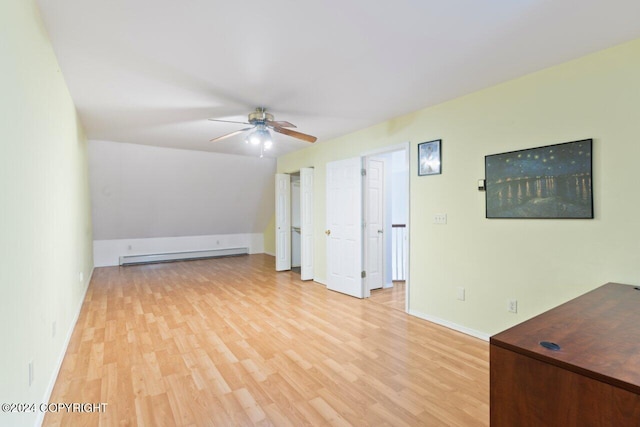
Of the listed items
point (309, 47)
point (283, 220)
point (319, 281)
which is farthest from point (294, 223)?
point (309, 47)

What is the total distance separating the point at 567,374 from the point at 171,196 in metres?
7.09

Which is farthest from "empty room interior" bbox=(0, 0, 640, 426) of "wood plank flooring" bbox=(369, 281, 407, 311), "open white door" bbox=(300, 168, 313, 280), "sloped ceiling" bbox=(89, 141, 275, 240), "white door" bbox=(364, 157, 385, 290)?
"sloped ceiling" bbox=(89, 141, 275, 240)

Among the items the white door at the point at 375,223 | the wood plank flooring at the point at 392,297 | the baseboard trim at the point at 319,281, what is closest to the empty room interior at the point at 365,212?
the wood plank flooring at the point at 392,297

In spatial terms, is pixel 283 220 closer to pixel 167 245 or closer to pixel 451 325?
pixel 167 245

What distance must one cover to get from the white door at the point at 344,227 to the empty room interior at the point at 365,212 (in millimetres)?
105

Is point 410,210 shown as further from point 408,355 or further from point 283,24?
point 283,24

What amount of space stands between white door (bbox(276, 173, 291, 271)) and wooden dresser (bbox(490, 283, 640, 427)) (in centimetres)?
511

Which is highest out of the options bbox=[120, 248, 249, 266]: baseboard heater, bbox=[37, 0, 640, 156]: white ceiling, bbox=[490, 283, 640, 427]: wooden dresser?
bbox=[37, 0, 640, 156]: white ceiling

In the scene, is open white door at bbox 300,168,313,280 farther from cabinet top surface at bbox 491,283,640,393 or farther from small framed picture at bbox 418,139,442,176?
cabinet top surface at bbox 491,283,640,393

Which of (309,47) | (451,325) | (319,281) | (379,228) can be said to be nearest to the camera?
(309,47)

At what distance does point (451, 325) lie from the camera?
10.7 feet

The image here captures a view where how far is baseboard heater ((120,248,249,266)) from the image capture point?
23.1 feet

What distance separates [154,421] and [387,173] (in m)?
4.27

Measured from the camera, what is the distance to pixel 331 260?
4.96 meters
